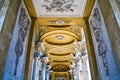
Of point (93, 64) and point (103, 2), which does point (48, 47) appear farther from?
point (103, 2)

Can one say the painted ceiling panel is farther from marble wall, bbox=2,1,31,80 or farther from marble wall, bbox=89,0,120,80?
marble wall, bbox=2,1,31,80

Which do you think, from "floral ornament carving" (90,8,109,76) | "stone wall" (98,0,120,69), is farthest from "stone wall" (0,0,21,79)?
"floral ornament carving" (90,8,109,76)

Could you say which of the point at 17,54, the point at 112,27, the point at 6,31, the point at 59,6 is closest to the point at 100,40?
the point at 112,27

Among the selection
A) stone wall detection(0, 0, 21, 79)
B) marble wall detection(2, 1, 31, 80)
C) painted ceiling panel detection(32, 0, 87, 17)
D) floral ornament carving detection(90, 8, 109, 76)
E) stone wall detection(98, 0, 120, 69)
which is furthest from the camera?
painted ceiling panel detection(32, 0, 87, 17)

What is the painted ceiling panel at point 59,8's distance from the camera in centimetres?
390

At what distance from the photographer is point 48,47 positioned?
39.2 feet

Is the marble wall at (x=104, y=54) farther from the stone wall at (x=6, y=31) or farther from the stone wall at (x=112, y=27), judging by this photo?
the stone wall at (x=6, y=31)

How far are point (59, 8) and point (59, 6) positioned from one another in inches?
3.7

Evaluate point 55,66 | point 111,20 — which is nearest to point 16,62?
point 111,20

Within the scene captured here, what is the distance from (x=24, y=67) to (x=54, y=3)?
2179 mm

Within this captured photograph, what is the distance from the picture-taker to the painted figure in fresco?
392 cm

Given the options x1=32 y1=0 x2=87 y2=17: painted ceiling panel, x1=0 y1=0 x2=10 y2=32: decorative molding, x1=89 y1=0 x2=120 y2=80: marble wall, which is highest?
x1=32 y1=0 x2=87 y2=17: painted ceiling panel

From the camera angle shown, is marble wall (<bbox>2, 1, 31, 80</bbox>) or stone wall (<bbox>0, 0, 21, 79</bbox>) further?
marble wall (<bbox>2, 1, 31, 80</bbox>)

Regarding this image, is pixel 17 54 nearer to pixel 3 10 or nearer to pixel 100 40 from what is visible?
pixel 3 10
